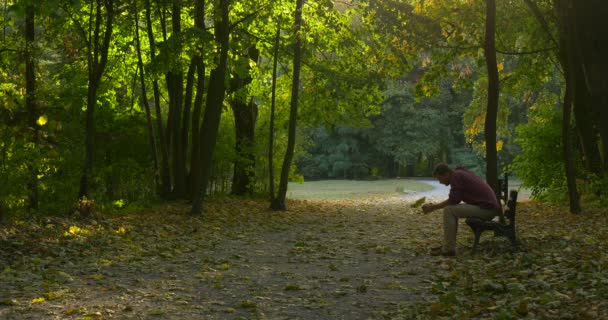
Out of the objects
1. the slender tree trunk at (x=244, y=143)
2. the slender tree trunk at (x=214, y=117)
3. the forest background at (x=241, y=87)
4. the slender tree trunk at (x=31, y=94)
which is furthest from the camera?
the slender tree trunk at (x=244, y=143)

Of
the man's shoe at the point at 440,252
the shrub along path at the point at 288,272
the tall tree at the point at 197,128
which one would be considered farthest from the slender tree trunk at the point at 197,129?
the man's shoe at the point at 440,252

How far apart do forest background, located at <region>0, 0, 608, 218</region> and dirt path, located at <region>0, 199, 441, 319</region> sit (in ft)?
8.05

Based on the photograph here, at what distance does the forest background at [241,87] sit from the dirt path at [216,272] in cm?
245

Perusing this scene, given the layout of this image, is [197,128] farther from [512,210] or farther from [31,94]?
[512,210]

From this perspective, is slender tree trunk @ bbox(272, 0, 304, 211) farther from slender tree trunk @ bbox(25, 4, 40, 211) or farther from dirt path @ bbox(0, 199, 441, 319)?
slender tree trunk @ bbox(25, 4, 40, 211)

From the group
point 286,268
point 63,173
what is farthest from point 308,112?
point 286,268

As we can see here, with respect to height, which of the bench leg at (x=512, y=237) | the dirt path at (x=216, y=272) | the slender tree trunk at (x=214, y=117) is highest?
the slender tree trunk at (x=214, y=117)

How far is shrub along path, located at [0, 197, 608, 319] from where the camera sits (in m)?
7.11

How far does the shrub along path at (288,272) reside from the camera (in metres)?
7.11

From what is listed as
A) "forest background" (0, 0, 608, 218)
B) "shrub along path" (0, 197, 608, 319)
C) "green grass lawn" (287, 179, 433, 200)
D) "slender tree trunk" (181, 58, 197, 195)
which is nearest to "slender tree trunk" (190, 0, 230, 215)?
"forest background" (0, 0, 608, 218)

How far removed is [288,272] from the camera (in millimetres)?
9859

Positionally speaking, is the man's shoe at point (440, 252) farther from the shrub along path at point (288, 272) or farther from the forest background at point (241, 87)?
the forest background at point (241, 87)

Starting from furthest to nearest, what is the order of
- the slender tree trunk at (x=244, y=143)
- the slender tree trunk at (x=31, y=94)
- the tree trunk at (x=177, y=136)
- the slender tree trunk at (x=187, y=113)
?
the slender tree trunk at (x=244, y=143) < the tree trunk at (x=177, y=136) < the slender tree trunk at (x=187, y=113) < the slender tree trunk at (x=31, y=94)

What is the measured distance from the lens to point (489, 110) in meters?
14.8
